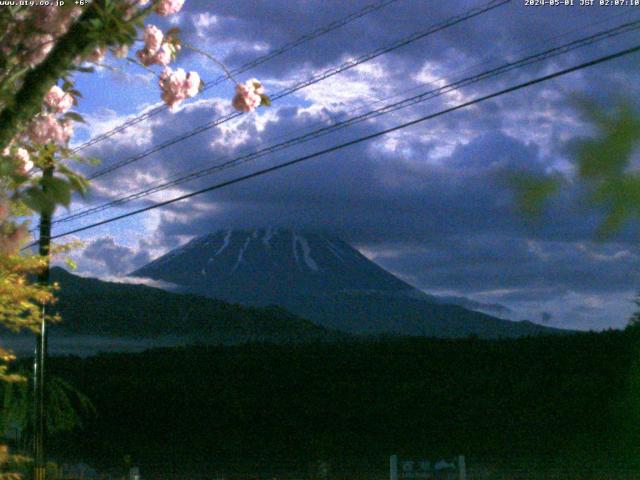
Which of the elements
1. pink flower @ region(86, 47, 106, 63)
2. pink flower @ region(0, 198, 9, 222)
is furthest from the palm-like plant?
pink flower @ region(0, 198, 9, 222)

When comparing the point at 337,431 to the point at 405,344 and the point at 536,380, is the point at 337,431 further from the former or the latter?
the point at 536,380

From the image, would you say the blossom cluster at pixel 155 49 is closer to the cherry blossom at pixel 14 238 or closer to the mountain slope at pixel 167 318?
the cherry blossom at pixel 14 238

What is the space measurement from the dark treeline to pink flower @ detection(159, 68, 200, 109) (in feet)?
74.0

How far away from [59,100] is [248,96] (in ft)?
3.30

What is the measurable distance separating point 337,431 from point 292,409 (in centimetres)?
189

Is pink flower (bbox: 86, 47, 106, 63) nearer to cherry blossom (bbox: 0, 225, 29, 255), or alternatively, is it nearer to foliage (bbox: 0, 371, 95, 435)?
cherry blossom (bbox: 0, 225, 29, 255)

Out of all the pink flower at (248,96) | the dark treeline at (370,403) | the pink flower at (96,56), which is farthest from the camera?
the dark treeline at (370,403)

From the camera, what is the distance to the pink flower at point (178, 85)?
4.34 m

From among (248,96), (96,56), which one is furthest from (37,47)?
(248,96)

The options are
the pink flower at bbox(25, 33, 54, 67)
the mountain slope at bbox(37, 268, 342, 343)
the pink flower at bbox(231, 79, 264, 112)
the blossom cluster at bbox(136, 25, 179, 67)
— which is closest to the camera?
the pink flower at bbox(25, 33, 54, 67)

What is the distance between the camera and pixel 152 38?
13.6 ft

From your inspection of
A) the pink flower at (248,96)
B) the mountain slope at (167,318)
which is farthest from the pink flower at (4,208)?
the mountain slope at (167,318)

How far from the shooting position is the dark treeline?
84.8 feet

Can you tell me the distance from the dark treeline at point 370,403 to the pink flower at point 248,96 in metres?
22.2
